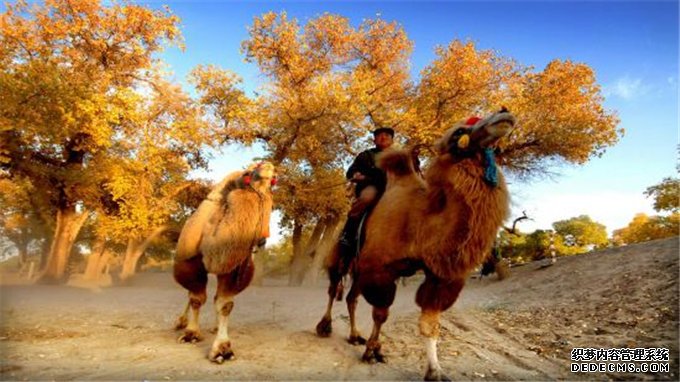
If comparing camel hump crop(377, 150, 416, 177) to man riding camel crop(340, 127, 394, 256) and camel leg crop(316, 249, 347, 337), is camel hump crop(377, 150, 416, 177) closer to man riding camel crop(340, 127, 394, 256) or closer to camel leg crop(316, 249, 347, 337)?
man riding camel crop(340, 127, 394, 256)

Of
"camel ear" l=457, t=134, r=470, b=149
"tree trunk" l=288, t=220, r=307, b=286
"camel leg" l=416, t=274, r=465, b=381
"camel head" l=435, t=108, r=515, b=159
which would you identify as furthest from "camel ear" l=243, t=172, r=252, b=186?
"tree trunk" l=288, t=220, r=307, b=286

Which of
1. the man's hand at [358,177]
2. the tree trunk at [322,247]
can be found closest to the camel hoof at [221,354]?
the man's hand at [358,177]

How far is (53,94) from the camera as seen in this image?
46.5 ft

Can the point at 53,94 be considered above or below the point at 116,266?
above

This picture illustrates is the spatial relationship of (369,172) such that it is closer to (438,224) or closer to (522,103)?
(438,224)

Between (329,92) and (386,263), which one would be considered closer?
(386,263)

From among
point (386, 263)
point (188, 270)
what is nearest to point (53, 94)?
point (188, 270)

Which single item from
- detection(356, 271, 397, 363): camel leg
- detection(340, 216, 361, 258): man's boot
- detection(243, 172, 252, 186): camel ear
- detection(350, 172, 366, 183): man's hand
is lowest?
detection(356, 271, 397, 363): camel leg

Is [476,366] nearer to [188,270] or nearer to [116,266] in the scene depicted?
[188,270]

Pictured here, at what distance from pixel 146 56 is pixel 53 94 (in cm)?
765

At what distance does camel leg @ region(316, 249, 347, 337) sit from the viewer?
6008mm

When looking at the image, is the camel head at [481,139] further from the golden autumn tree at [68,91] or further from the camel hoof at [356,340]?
the golden autumn tree at [68,91]

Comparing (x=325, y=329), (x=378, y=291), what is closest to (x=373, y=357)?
(x=378, y=291)

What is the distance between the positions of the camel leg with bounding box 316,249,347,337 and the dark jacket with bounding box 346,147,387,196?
1062 millimetres
